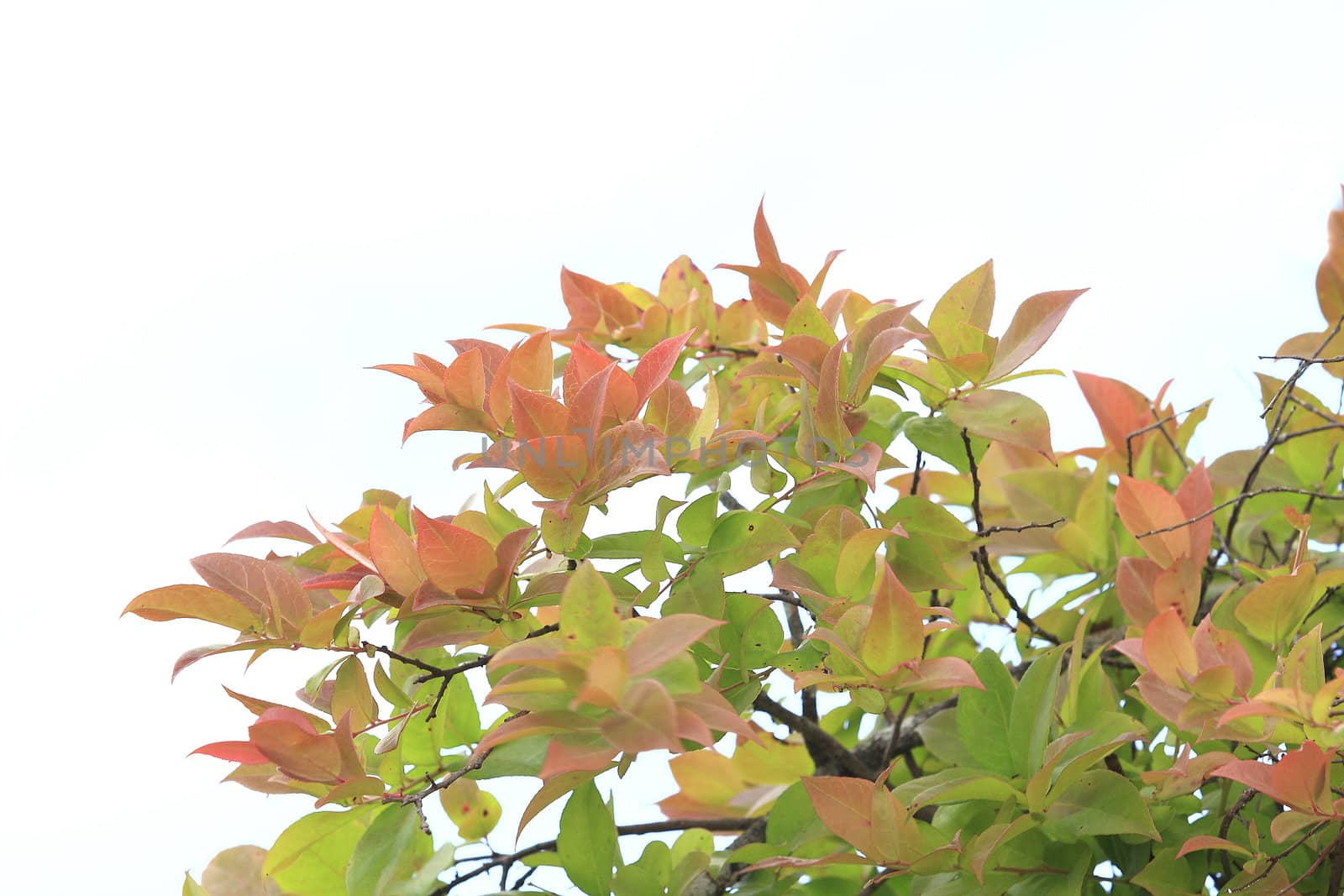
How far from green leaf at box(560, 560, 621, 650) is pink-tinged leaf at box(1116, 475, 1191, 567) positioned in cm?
31

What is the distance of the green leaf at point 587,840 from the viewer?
1.83ft

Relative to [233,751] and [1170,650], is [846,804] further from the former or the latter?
[233,751]

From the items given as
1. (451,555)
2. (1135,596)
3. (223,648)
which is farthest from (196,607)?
(1135,596)

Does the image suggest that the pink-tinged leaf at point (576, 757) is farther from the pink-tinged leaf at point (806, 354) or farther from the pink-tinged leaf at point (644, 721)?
the pink-tinged leaf at point (806, 354)

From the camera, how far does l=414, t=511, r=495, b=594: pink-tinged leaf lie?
0.44 metres

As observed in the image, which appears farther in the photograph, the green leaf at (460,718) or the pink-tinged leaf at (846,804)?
the green leaf at (460,718)

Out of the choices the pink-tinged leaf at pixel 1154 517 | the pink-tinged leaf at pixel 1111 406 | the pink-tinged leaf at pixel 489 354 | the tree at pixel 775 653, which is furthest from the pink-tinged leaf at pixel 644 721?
the pink-tinged leaf at pixel 1111 406

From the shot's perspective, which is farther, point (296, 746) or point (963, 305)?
point (963, 305)

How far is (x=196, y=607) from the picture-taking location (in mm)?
483

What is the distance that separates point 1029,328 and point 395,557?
33 cm

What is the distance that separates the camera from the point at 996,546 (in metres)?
0.80

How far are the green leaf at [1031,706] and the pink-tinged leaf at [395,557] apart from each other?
28 centimetres

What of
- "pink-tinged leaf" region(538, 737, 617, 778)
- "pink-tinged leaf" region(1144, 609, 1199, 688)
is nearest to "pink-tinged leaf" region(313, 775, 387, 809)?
A: "pink-tinged leaf" region(538, 737, 617, 778)

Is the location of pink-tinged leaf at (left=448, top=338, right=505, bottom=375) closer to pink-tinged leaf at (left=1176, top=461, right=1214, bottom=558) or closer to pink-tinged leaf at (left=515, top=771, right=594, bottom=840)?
pink-tinged leaf at (left=515, top=771, right=594, bottom=840)
